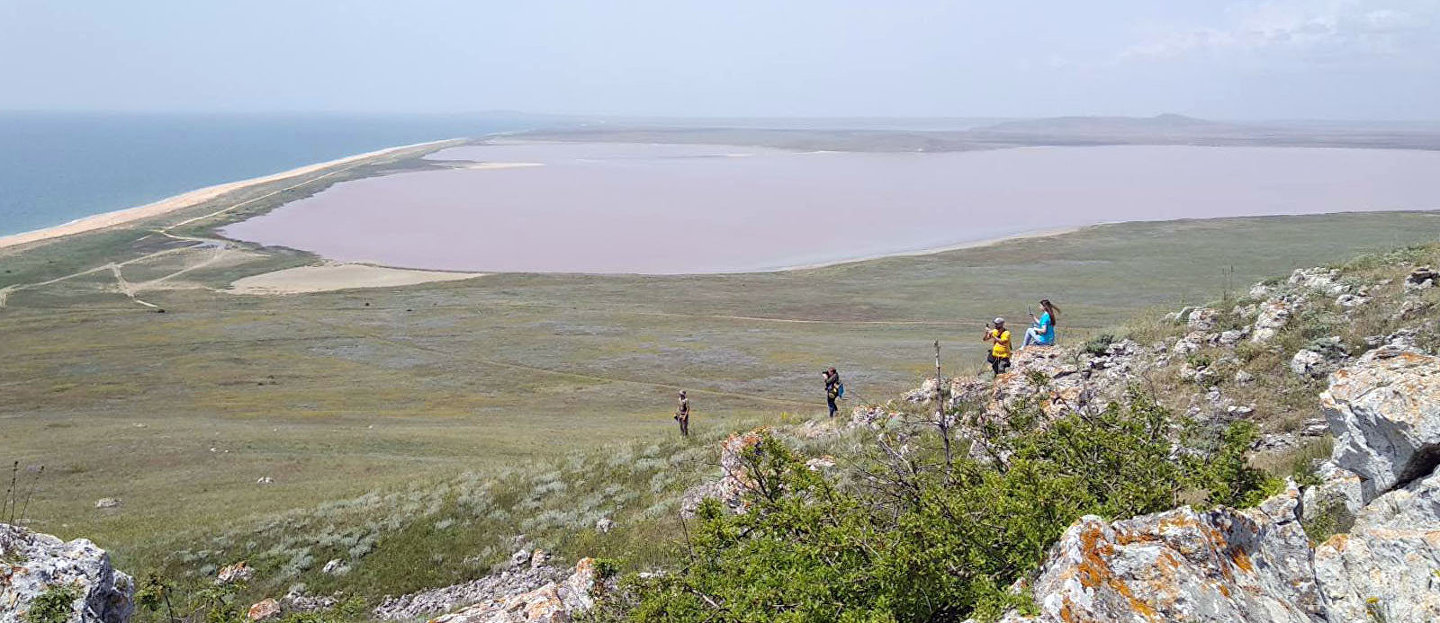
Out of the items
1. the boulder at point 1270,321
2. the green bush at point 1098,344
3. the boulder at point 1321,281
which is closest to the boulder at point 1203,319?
the boulder at point 1270,321

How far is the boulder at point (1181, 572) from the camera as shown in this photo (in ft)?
15.2

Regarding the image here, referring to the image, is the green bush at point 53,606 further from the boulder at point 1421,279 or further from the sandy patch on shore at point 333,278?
the sandy patch on shore at point 333,278

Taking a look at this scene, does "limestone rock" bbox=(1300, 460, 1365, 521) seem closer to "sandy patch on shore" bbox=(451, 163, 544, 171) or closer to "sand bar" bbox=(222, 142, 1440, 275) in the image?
"sand bar" bbox=(222, 142, 1440, 275)

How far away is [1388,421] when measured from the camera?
21.8 ft

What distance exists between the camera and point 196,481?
24016 millimetres

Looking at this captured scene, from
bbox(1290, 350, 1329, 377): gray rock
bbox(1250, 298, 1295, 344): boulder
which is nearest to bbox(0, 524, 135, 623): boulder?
bbox(1290, 350, 1329, 377): gray rock

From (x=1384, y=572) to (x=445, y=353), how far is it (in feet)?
147

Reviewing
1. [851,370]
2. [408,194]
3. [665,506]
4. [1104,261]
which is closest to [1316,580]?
[665,506]

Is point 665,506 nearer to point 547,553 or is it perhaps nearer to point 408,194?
point 547,553

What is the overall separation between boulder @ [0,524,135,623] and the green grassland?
295 inches

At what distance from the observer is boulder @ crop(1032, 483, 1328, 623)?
464 cm

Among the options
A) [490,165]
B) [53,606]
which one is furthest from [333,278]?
[490,165]

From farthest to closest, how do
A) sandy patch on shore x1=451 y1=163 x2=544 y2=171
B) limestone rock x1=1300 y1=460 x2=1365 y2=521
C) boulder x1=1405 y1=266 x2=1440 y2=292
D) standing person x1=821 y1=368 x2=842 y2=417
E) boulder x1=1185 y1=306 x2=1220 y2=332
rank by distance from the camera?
sandy patch on shore x1=451 y1=163 x2=544 y2=171, standing person x1=821 y1=368 x2=842 y2=417, boulder x1=1185 y1=306 x2=1220 y2=332, boulder x1=1405 y1=266 x2=1440 y2=292, limestone rock x1=1300 y1=460 x2=1365 y2=521

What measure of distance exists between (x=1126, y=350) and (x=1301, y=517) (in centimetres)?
1012
